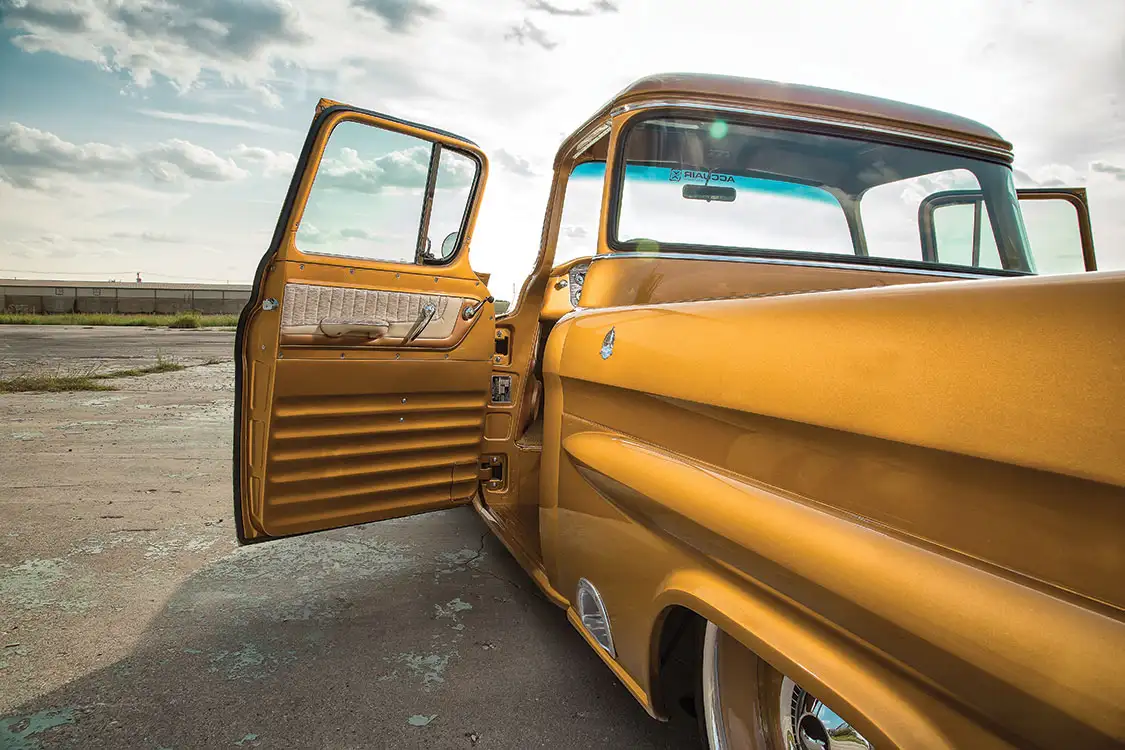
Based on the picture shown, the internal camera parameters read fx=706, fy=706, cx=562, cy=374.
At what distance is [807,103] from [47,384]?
1034 centimetres

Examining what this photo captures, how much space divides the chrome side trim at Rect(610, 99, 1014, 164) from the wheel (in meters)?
1.87

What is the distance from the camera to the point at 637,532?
1809 mm

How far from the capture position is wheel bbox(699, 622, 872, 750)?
1405 mm

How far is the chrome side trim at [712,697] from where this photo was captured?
1636 mm

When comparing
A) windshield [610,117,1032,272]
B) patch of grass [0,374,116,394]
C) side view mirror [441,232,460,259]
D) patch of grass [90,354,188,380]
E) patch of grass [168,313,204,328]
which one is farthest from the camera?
patch of grass [168,313,204,328]

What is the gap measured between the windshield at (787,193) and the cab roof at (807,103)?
0.07 metres

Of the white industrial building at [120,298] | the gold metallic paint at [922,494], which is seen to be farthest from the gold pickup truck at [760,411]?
the white industrial building at [120,298]

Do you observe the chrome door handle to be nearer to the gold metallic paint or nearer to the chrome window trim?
the chrome window trim

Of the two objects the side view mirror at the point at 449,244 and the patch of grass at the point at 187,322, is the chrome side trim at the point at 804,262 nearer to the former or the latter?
the side view mirror at the point at 449,244

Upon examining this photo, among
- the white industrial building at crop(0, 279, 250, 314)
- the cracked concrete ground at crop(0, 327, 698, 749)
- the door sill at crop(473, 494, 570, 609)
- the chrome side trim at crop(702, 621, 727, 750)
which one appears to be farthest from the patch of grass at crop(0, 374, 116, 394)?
Answer: the white industrial building at crop(0, 279, 250, 314)

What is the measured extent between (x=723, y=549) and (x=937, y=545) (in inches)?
18.5

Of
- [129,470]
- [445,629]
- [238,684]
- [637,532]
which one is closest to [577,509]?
[637,532]

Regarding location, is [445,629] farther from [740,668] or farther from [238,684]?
[740,668]

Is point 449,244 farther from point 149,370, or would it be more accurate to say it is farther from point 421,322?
point 149,370
